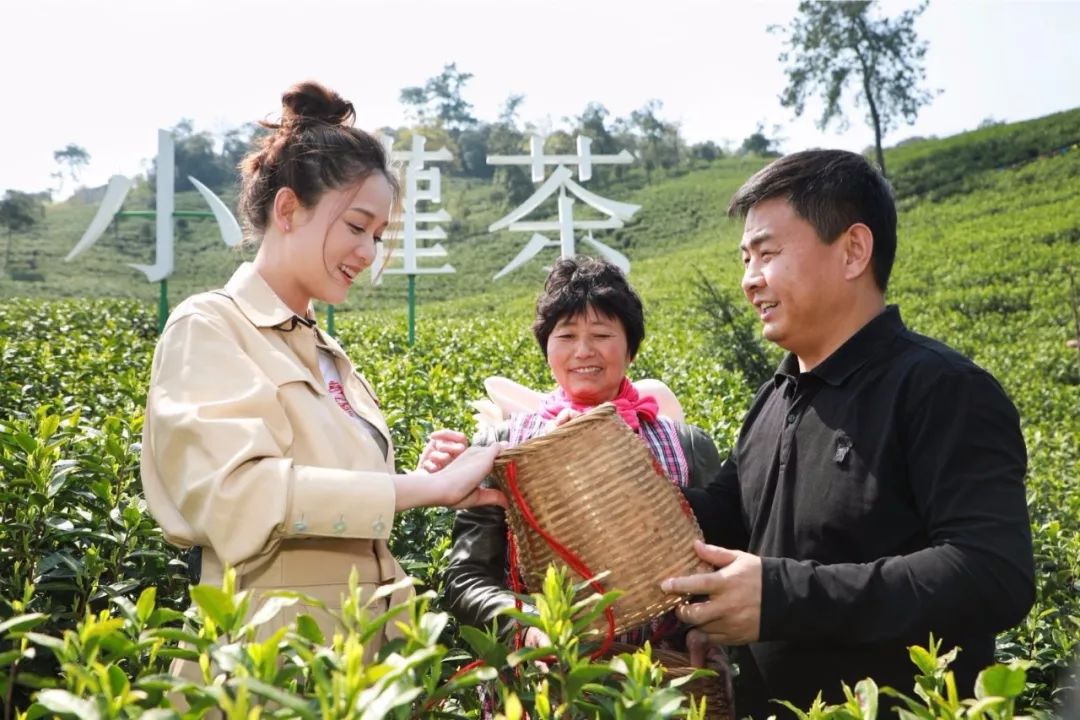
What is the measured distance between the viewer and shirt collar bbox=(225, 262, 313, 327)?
1.63m

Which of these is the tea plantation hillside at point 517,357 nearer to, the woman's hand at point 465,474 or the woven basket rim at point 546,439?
the woman's hand at point 465,474

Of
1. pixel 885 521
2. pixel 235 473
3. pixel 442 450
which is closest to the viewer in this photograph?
pixel 235 473

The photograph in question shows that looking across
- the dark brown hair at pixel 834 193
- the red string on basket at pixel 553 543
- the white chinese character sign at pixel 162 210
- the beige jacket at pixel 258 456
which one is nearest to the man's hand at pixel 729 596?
the red string on basket at pixel 553 543

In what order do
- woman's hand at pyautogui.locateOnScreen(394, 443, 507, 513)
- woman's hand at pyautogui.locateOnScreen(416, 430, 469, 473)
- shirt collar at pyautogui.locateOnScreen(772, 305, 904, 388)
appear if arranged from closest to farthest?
woman's hand at pyautogui.locateOnScreen(394, 443, 507, 513) < shirt collar at pyautogui.locateOnScreen(772, 305, 904, 388) < woman's hand at pyautogui.locateOnScreen(416, 430, 469, 473)

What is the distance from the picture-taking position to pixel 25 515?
1931mm

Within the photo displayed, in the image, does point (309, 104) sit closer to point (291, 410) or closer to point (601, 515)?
point (291, 410)

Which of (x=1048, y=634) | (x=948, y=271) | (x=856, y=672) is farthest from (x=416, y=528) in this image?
(x=948, y=271)

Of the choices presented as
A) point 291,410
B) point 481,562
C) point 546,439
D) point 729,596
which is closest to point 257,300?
point 291,410

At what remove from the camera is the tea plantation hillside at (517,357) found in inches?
76.9

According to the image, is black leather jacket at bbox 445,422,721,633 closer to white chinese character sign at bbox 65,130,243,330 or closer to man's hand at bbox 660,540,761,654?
man's hand at bbox 660,540,761,654

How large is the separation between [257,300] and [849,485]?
104 cm

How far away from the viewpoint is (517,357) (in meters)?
6.09

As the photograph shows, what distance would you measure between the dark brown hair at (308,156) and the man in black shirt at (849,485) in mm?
719

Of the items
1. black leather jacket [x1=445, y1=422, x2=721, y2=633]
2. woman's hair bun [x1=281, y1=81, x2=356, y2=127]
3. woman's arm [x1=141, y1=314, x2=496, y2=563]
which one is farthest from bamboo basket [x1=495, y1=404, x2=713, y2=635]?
woman's hair bun [x1=281, y1=81, x2=356, y2=127]
